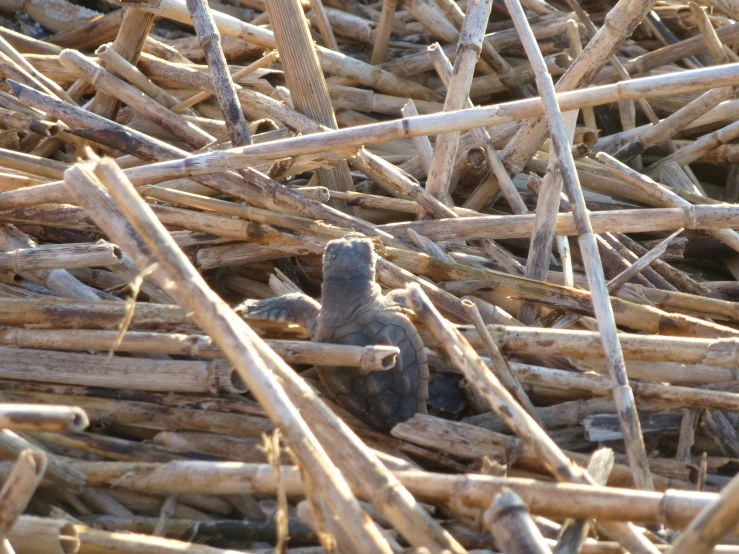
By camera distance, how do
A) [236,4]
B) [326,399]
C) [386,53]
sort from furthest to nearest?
1. [236,4]
2. [386,53]
3. [326,399]

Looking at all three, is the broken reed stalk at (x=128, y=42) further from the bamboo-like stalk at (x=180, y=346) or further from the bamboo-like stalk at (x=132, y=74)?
the bamboo-like stalk at (x=180, y=346)

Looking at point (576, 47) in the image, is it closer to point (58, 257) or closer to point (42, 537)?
point (58, 257)

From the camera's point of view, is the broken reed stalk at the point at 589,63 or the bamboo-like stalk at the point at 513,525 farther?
the broken reed stalk at the point at 589,63

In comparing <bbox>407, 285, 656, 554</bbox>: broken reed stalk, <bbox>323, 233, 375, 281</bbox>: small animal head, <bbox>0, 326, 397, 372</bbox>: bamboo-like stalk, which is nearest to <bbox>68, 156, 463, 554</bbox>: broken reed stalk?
<bbox>407, 285, 656, 554</bbox>: broken reed stalk

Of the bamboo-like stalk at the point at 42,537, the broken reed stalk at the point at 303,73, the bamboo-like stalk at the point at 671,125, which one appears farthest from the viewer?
the bamboo-like stalk at the point at 671,125

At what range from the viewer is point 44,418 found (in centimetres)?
139

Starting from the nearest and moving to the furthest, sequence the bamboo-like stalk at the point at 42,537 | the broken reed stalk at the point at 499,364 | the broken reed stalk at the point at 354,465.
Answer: the broken reed stalk at the point at 354,465
the bamboo-like stalk at the point at 42,537
the broken reed stalk at the point at 499,364

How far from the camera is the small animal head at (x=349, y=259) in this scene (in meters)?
2.52

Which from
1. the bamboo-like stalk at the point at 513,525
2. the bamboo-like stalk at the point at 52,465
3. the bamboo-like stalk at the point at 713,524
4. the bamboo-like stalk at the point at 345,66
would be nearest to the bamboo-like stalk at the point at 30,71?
the bamboo-like stalk at the point at 345,66

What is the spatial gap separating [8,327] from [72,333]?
261 millimetres

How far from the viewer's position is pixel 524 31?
100 inches

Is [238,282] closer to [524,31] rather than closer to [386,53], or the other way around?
[524,31]

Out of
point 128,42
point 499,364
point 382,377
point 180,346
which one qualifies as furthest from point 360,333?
point 128,42

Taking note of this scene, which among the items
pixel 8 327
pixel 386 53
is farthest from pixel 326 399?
pixel 386 53
